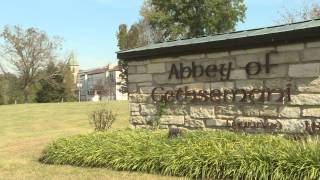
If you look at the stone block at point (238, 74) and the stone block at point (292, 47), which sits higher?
the stone block at point (292, 47)

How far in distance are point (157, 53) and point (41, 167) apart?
3680mm

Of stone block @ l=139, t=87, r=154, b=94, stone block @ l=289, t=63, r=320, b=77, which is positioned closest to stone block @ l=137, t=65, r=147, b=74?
stone block @ l=139, t=87, r=154, b=94

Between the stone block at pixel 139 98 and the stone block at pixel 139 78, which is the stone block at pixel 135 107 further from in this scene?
the stone block at pixel 139 78

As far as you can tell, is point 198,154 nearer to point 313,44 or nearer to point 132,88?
point 313,44

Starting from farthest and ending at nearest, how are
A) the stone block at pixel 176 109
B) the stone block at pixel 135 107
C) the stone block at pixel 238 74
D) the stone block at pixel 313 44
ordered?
the stone block at pixel 135 107 < the stone block at pixel 176 109 < the stone block at pixel 238 74 < the stone block at pixel 313 44

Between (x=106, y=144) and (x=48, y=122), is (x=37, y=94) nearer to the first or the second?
(x=48, y=122)

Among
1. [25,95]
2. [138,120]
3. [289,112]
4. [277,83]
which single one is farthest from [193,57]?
[25,95]

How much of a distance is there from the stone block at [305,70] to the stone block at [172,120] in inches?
116

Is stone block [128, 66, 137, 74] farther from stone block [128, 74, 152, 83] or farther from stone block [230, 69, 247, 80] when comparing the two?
stone block [230, 69, 247, 80]

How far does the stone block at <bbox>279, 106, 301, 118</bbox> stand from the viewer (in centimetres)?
937

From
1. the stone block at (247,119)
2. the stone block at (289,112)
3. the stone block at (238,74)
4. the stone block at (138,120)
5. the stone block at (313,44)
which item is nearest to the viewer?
the stone block at (313,44)

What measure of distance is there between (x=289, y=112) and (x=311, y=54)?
116 cm

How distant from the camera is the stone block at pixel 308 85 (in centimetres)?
906

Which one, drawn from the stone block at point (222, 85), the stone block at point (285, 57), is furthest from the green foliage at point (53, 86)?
the stone block at point (285, 57)
